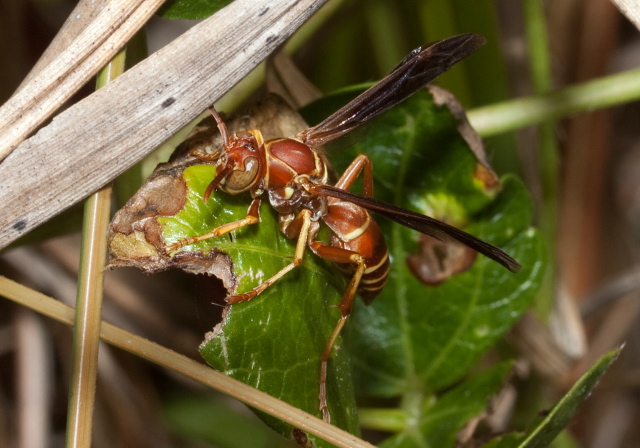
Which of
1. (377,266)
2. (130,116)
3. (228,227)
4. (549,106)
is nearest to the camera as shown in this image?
(130,116)

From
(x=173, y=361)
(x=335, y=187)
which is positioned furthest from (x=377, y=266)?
(x=173, y=361)

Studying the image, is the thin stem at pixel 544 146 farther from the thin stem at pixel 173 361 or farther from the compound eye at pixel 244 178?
the thin stem at pixel 173 361

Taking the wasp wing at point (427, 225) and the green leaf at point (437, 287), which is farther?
the green leaf at point (437, 287)

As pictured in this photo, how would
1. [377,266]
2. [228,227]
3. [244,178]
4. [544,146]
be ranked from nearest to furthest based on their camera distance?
[228,227] < [244,178] < [377,266] < [544,146]

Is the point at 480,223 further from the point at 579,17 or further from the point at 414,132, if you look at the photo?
the point at 579,17

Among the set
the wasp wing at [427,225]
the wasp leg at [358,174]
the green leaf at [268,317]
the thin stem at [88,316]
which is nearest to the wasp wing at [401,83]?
the wasp leg at [358,174]

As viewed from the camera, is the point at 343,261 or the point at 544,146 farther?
the point at 544,146

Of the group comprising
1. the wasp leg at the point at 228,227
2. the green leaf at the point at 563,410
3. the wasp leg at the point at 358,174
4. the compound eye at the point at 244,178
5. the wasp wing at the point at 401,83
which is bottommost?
the green leaf at the point at 563,410

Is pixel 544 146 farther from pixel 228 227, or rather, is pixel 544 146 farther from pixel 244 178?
pixel 228 227
